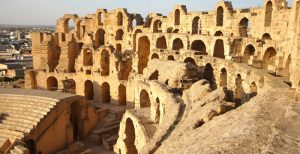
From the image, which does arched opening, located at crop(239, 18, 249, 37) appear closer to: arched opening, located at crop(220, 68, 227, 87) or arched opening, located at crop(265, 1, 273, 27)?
arched opening, located at crop(265, 1, 273, 27)

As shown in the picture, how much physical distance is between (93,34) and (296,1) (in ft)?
85.8

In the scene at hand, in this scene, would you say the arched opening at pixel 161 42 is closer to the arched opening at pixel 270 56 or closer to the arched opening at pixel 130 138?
the arched opening at pixel 270 56

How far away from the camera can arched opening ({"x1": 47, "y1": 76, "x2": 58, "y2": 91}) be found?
32.7 m

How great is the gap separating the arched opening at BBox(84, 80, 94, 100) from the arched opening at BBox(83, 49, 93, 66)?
1.93 metres

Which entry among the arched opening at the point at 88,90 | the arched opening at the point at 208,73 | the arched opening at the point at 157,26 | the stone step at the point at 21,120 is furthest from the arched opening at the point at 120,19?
the stone step at the point at 21,120

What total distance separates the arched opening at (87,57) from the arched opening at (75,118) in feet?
27.8

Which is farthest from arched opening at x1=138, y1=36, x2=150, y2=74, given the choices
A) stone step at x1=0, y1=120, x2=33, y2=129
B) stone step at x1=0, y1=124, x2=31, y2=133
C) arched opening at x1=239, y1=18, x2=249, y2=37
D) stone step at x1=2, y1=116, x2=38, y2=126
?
stone step at x1=0, y1=124, x2=31, y2=133

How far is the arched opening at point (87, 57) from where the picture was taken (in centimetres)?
3160

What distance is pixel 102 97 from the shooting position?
29594 mm

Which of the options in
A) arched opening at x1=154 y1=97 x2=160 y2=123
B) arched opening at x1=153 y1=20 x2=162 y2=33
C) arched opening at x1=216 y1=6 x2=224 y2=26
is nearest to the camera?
arched opening at x1=154 y1=97 x2=160 y2=123

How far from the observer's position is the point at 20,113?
840 inches

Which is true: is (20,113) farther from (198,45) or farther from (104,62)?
(198,45)

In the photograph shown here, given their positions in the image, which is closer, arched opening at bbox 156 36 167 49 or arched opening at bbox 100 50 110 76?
arched opening at bbox 156 36 167 49

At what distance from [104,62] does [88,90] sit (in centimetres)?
321
